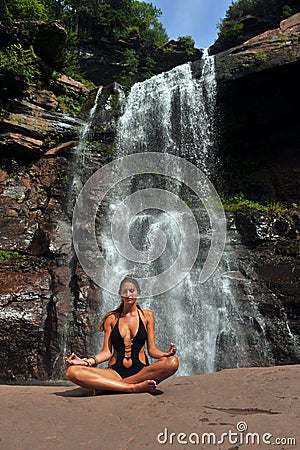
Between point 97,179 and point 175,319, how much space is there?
6008mm

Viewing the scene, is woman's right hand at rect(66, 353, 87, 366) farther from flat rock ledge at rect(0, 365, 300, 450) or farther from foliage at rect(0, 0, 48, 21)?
foliage at rect(0, 0, 48, 21)

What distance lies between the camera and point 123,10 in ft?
84.7

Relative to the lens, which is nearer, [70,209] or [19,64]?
[70,209]

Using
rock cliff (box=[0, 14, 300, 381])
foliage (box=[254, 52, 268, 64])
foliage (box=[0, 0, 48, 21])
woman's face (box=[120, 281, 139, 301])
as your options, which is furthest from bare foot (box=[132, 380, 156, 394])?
foliage (box=[0, 0, 48, 21])

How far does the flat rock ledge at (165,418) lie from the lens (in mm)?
1966

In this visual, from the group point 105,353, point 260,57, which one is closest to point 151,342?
point 105,353

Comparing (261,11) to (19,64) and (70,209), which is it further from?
(70,209)

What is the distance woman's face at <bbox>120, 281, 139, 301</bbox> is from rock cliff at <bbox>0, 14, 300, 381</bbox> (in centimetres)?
528

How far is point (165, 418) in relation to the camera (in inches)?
94.3

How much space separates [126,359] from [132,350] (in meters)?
0.10

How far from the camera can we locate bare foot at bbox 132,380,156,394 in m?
3.21

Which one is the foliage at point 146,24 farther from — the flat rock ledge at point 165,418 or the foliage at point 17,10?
the flat rock ledge at point 165,418

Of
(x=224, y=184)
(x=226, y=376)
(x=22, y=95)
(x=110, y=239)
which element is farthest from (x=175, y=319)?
(x=22, y=95)

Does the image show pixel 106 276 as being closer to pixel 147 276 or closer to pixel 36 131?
pixel 147 276
